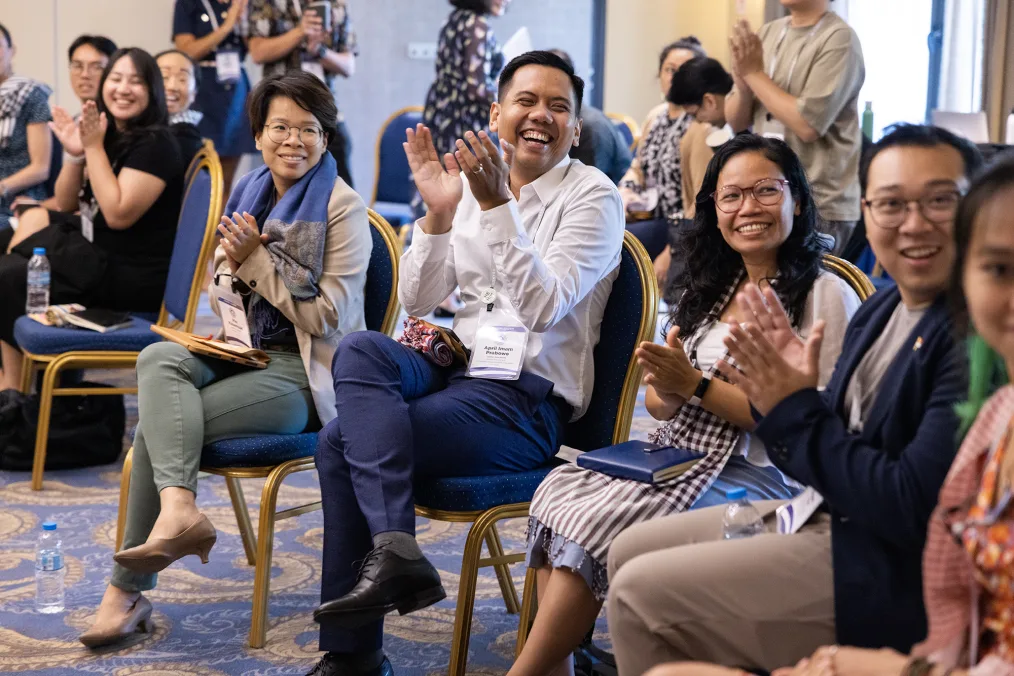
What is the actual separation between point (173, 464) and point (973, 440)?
1703 mm

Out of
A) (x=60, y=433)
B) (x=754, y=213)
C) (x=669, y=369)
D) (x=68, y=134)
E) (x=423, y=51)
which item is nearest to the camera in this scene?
(x=669, y=369)

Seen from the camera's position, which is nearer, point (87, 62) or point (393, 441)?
point (393, 441)

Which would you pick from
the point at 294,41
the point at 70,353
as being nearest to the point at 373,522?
the point at 70,353

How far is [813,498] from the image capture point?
5.08 ft

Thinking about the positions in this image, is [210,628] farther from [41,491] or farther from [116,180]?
[116,180]

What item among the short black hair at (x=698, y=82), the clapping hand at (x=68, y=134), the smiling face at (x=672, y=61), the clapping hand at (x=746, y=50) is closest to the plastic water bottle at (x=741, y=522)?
the clapping hand at (x=746, y=50)

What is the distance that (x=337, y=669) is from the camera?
6.97 feet

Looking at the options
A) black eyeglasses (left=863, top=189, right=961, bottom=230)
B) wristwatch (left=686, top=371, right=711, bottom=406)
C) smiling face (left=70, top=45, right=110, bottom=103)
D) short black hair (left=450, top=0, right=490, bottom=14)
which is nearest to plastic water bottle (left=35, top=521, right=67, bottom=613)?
wristwatch (left=686, top=371, right=711, bottom=406)

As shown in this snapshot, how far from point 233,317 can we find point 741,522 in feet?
4.75

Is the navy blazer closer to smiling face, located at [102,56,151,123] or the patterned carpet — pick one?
the patterned carpet

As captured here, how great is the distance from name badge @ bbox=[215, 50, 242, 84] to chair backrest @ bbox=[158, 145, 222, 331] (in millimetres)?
2589

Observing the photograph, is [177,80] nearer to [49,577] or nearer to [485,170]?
[49,577]

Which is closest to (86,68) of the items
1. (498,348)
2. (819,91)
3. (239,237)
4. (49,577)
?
(239,237)

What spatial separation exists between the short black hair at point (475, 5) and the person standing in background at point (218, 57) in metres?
1.16
